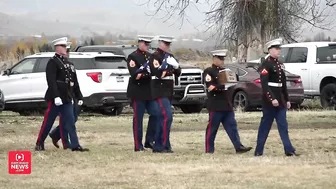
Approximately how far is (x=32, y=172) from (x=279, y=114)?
12.3 ft

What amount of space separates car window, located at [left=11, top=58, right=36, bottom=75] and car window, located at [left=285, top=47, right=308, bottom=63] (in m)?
7.32

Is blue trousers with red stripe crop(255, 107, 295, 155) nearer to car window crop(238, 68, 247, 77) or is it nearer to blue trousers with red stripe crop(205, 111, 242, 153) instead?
blue trousers with red stripe crop(205, 111, 242, 153)

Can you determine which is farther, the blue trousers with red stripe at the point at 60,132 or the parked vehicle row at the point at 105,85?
the parked vehicle row at the point at 105,85

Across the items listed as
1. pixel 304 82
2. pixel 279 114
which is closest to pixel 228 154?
pixel 279 114

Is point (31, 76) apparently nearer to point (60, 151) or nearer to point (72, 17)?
point (72, 17)

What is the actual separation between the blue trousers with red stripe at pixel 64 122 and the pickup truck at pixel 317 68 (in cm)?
1149

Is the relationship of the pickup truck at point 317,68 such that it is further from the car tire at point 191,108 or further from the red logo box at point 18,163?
the red logo box at point 18,163

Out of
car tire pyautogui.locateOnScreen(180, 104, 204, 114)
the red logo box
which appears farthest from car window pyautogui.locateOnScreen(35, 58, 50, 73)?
the red logo box

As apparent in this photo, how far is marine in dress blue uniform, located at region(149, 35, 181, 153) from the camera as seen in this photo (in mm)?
A: 13250

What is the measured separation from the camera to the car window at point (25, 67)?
22.5 meters

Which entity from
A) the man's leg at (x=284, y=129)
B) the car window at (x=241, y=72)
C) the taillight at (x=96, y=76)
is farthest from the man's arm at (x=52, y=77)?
the car window at (x=241, y=72)

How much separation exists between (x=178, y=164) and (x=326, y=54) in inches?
517

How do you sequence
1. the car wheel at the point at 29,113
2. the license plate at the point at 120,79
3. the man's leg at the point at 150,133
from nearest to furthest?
the man's leg at the point at 150,133
the license plate at the point at 120,79
the car wheel at the point at 29,113

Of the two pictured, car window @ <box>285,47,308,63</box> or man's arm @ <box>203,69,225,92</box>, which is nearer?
man's arm @ <box>203,69,225,92</box>
